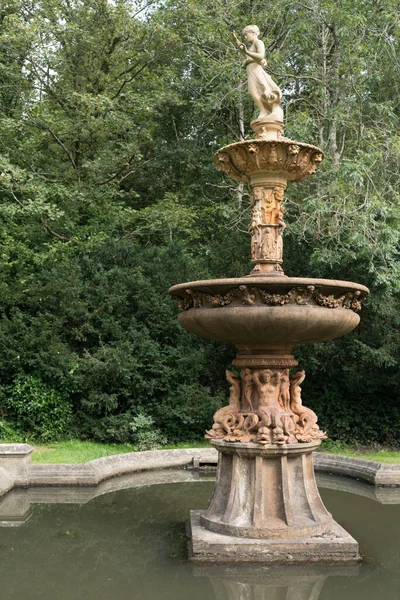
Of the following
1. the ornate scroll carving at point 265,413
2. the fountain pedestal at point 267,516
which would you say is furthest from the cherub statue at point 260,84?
the fountain pedestal at point 267,516

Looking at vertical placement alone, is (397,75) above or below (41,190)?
above

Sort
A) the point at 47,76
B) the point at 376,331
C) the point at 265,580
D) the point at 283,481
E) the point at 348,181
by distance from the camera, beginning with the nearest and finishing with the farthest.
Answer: the point at 265,580, the point at 283,481, the point at 348,181, the point at 376,331, the point at 47,76

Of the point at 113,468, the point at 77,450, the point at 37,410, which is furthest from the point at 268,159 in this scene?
the point at 37,410

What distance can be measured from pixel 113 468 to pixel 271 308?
524cm

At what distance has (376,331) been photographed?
529 inches

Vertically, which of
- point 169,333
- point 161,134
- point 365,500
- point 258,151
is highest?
point 161,134

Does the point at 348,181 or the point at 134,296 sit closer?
the point at 348,181

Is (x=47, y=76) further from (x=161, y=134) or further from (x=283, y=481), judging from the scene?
(x=283, y=481)

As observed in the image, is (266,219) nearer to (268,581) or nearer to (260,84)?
(260,84)

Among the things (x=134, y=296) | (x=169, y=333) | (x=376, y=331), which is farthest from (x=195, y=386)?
(x=376, y=331)

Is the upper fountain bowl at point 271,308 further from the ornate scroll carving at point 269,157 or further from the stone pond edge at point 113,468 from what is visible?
the stone pond edge at point 113,468

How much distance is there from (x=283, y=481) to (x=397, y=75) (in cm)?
1123

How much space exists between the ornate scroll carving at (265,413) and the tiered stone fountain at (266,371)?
0.01 metres

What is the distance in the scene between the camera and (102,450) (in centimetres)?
1196
